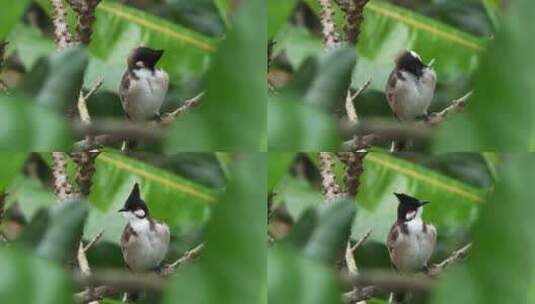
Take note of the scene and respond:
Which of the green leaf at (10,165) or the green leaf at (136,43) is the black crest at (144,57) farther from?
the green leaf at (10,165)

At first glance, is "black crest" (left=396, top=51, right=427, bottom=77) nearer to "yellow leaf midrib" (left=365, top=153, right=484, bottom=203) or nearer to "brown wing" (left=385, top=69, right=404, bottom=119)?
"brown wing" (left=385, top=69, right=404, bottom=119)

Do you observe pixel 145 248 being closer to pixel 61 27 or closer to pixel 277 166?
pixel 277 166

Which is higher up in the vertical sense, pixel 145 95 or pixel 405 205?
pixel 145 95

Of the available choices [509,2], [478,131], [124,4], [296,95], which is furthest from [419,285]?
[124,4]

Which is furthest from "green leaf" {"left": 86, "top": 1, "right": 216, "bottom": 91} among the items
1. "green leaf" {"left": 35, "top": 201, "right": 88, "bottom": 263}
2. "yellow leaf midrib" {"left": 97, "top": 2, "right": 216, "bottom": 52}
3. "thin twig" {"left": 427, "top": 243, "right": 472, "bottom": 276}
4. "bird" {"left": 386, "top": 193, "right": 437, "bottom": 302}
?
"thin twig" {"left": 427, "top": 243, "right": 472, "bottom": 276}

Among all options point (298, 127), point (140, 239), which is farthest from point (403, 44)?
point (140, 239)

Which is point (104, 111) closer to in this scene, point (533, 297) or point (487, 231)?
point (487, 231)

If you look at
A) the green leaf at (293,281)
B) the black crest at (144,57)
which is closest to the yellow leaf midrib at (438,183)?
the green leaf at (293,281)
